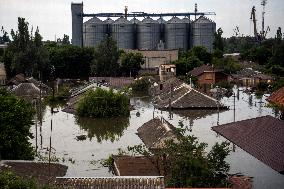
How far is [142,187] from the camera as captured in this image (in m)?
8.53

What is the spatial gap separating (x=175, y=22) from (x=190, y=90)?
102 ft

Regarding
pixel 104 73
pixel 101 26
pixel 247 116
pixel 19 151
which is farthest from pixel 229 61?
pixel 19 151

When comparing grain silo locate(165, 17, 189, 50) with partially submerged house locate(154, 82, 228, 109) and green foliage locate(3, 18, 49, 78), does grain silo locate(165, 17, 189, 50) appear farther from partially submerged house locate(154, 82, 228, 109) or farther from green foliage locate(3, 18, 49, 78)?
partially submerged house locate(154, 82, 228, 109)

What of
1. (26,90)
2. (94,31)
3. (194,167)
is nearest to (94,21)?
(94,31)

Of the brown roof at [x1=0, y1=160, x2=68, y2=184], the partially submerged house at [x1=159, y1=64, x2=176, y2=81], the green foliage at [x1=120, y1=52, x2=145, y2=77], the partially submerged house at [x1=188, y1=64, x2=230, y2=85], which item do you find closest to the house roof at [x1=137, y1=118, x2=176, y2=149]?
the brown roof at [x1=0, y1=160, x2=68, y2=184]

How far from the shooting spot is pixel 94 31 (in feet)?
175

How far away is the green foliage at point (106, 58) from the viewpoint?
128ft

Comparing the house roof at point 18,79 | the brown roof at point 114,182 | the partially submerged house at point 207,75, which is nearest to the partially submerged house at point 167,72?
the partially submerged house at point 207,75

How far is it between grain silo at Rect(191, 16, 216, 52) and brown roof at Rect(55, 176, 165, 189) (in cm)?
4592

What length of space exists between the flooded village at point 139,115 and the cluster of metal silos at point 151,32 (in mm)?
118

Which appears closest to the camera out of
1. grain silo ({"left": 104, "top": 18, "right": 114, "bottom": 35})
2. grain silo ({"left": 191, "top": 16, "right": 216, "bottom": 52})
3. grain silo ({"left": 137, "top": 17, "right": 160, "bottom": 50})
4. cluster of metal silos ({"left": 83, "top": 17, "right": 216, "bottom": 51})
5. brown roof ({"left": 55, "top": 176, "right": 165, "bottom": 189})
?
brown roof ({"left": 55, "top": 176, "right": 165, "bottom": 189})

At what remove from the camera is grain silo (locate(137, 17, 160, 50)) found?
54197 millimetres

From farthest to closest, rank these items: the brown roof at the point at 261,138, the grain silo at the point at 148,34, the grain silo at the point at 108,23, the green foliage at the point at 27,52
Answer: the grain silo at the point at 148,34 < the grain silo at the point at 108,23 < the green foliage at the point at 27,52 < the brown roof at the point at 261,138

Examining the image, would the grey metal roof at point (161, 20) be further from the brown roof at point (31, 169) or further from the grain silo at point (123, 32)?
the brown roof at point (31, 169)
